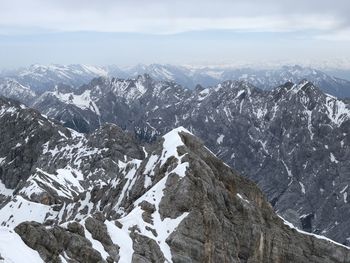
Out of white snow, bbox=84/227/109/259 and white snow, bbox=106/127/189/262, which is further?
white snow, bbox=106/127/189/262

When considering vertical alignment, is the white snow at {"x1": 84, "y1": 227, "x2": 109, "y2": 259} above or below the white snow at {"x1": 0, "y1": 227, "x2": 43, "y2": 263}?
below

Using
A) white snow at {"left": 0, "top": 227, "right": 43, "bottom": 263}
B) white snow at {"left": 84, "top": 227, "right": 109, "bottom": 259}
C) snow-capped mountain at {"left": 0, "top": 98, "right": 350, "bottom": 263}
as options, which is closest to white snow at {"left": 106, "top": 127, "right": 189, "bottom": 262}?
snow-capped mountain at {"left": 0, "top": 98, "right": 350, "bottom": 263}

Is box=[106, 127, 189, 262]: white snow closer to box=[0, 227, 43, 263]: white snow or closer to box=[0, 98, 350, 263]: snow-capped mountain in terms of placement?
box=[0, 98, 350, 263]: snow-capped mountain

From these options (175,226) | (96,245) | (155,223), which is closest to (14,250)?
(96,245)

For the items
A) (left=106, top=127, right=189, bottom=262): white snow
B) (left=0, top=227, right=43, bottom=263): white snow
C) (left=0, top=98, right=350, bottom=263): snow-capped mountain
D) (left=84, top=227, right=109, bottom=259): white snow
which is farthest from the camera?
(left=106, top=127, right=189, bottom=262): white snow

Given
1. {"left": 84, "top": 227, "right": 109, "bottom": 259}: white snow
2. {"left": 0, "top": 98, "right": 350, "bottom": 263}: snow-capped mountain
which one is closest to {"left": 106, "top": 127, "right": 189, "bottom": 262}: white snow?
{"left": 0, "top": 98, "right": 350, "bottom": 263}: snow-capped mountain

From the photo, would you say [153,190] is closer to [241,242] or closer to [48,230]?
[241,242]

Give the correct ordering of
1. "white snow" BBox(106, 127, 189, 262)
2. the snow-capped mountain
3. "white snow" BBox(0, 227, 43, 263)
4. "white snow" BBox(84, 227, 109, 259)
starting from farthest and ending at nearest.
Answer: "white snow" BBox(106, 127, 189, 262) → "white snow" BBox(84, 227, 109, 259) → the snow-capped mountain → "white snow" BBox(0, 227, 43, 263)

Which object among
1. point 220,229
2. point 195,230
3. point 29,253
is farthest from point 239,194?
point 29,253

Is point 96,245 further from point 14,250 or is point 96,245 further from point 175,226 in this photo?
point 175,226
